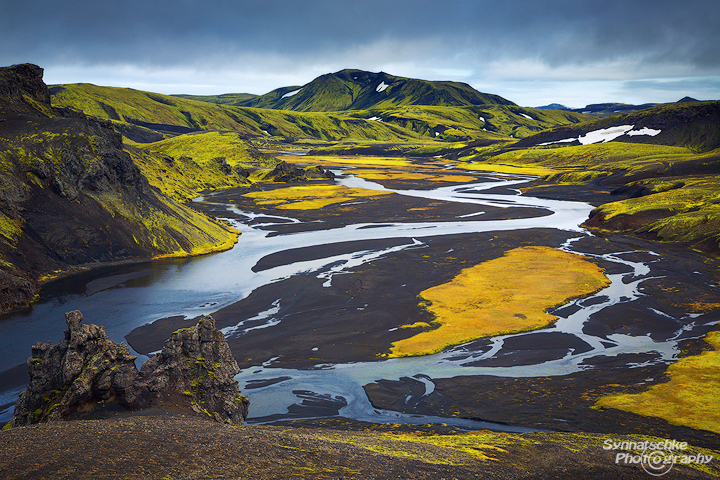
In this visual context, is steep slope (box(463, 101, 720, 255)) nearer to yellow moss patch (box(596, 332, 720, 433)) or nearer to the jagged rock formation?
yellow moss patch (box(596, 332, 720, 433))

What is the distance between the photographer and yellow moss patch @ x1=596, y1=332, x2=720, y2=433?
21078 mm

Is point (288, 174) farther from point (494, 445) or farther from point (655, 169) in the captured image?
point (494, 445)

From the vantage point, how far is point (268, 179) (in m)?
129

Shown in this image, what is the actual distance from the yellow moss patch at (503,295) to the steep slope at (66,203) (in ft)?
98.3

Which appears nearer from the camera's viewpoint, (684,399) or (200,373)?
(200,373)

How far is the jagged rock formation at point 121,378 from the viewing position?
717 inches

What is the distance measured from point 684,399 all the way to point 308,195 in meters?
84.8

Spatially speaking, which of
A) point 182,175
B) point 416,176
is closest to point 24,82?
point 182,175

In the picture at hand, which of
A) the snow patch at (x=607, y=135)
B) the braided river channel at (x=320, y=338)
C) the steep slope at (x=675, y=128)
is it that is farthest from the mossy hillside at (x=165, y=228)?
the snow patch at (x=607, y=135)

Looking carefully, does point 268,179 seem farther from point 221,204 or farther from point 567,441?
point 567,441

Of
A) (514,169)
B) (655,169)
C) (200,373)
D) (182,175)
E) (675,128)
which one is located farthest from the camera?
(675,128)

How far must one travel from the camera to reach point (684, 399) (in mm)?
22797

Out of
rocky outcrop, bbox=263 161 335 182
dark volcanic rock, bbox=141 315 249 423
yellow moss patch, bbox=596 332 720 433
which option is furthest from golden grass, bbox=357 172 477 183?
dark volcanic rock, bbox=141 315 249 423

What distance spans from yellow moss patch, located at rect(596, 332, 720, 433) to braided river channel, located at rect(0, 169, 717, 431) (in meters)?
1.55
